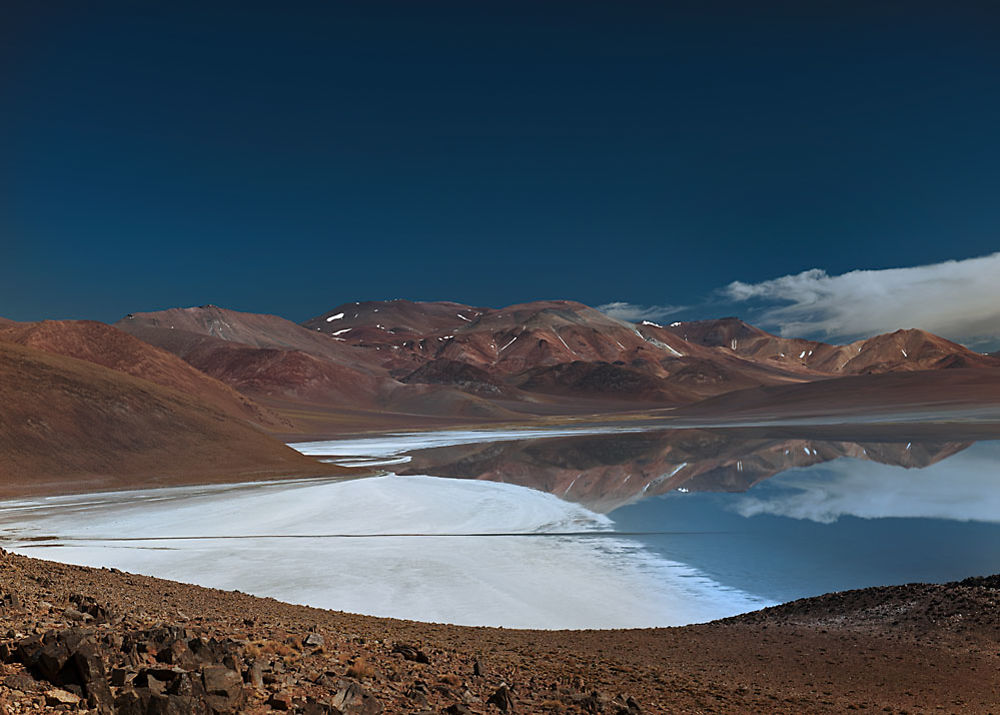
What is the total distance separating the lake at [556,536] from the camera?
44.0 feet

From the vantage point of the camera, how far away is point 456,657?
7.04 meters

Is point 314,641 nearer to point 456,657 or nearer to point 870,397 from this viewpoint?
point 456,657

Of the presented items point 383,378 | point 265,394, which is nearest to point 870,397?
point 383,378

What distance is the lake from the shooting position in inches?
528

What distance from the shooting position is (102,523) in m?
21.1

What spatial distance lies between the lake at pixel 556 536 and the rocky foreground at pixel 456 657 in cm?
272

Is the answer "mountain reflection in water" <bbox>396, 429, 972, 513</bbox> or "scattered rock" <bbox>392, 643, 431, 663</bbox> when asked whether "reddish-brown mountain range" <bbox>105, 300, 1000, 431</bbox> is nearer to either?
"mountain reflection in water" <bbox>396, 429, 972, 513</bbox>

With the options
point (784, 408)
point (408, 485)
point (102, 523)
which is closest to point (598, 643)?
point (102, 523)

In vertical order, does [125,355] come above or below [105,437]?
above

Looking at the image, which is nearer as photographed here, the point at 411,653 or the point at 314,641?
the point at 314,641

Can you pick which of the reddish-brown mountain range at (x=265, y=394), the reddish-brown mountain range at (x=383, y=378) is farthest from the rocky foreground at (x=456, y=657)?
the reddish-brown mountain range at (x=383, y=378)

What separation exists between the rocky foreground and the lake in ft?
8.91

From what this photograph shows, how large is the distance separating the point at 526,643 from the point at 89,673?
5.25 meters

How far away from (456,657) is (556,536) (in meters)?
12.4
